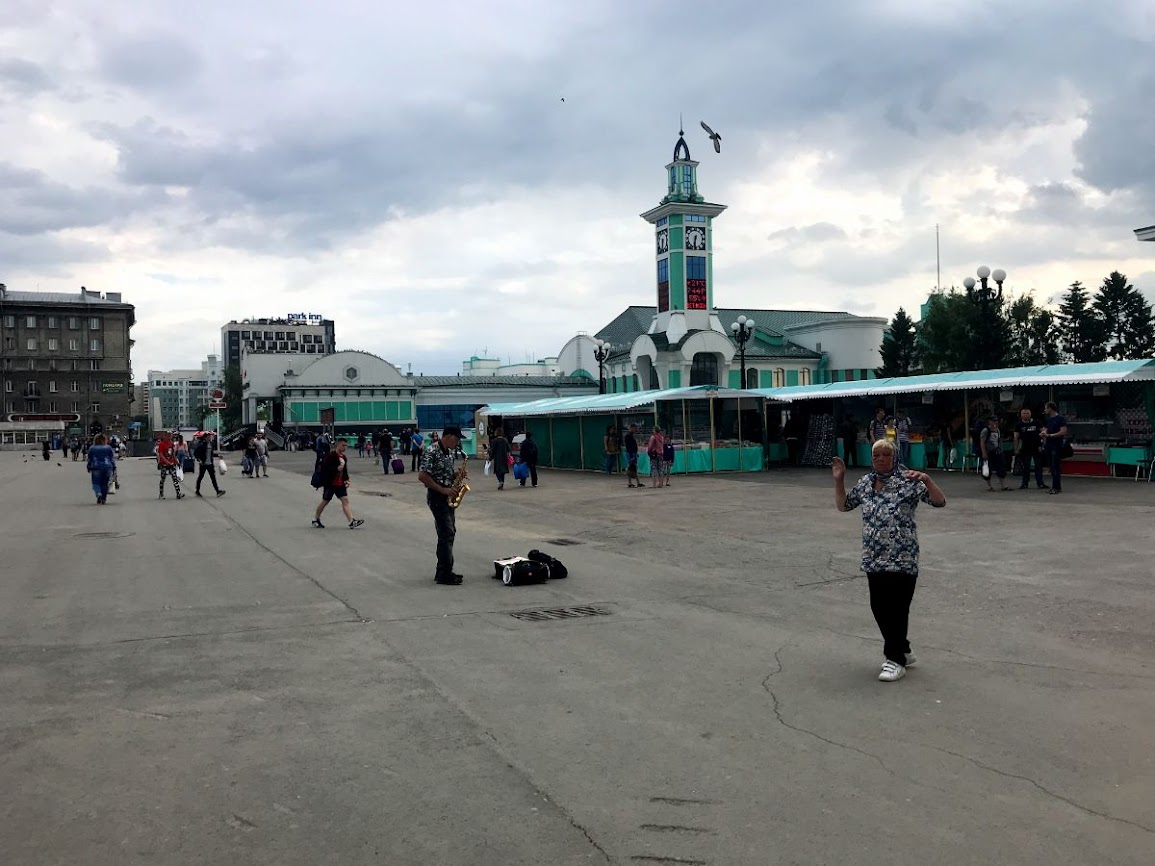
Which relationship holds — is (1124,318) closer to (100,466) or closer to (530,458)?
(530,458)

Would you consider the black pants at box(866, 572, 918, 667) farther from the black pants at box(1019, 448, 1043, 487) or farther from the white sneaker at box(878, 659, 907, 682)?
the black pants at box(1019, 448, 1043, 487)

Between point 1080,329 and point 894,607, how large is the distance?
2622 inches

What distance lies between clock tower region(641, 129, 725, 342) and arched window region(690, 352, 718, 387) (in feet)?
6.31

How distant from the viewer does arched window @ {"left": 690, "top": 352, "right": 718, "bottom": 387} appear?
61.6m

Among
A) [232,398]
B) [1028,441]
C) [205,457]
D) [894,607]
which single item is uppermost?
[232,398]

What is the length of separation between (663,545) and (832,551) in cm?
246

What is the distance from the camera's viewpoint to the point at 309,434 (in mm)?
78062

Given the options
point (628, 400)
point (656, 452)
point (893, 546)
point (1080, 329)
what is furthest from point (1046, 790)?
point (1080, 329)

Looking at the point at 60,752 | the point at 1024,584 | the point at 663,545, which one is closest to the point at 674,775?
the point at 60,752

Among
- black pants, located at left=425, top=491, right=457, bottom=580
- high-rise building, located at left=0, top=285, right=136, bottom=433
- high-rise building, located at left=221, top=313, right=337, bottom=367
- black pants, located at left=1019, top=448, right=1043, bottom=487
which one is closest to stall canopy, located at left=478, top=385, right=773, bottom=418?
black pants, located at left=1019, top=448, right=1043, bottom=487

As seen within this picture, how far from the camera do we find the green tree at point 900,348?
69562 mm

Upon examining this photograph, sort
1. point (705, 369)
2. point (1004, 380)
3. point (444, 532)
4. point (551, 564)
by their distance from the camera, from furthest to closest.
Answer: point (705, 369) → point (1004, 380) → point (551, 564) → point (444, 532)

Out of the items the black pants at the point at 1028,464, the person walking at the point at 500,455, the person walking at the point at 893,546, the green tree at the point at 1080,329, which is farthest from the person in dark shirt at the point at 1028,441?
the green tree at the point at 1080,329

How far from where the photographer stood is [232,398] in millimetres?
140875
